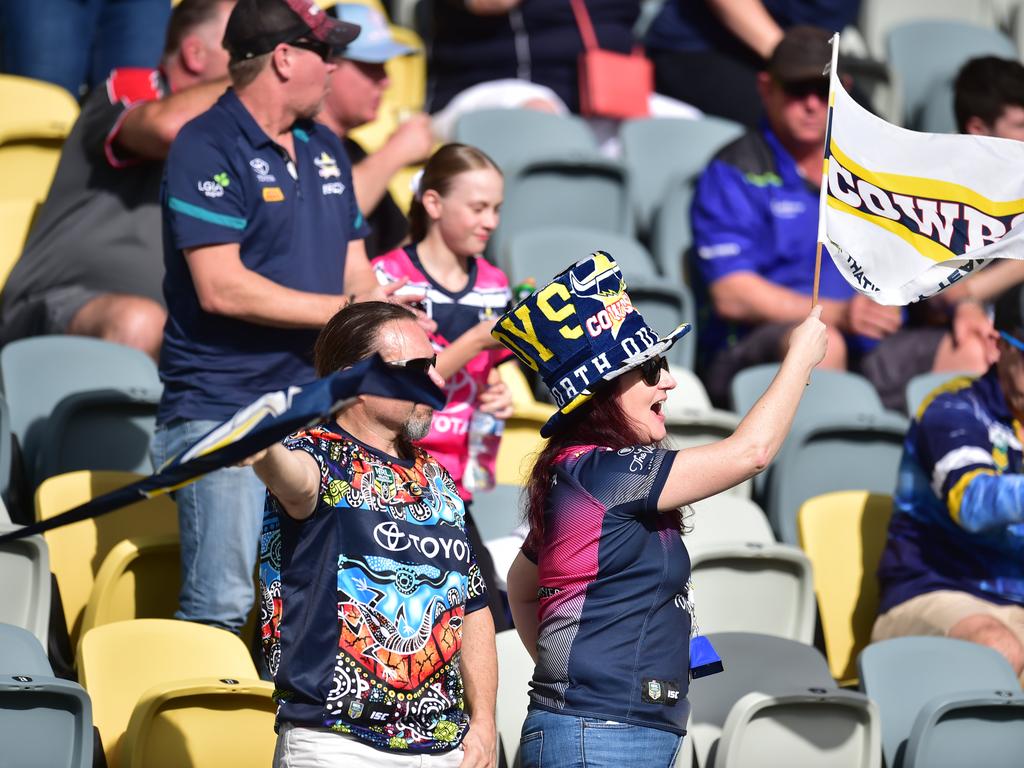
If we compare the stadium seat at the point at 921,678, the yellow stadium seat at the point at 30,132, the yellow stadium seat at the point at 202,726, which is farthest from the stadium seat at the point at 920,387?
the yellow stadium seat at the point at 30,132

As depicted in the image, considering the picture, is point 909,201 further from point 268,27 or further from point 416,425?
point 268,27

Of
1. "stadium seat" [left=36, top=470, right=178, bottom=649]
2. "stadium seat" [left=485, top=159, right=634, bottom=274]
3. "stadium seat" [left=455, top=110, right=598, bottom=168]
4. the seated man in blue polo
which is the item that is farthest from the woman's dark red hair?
"stadium seat" [left=455, top=110, right=598, bottom=168]

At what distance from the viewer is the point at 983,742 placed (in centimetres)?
393

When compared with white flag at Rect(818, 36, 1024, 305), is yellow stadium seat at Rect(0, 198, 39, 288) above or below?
above

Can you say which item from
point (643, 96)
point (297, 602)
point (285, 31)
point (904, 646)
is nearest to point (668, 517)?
point (297, 602)

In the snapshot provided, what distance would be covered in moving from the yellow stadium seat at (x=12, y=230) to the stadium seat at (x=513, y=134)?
186cm

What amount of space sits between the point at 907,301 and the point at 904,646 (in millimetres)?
1219

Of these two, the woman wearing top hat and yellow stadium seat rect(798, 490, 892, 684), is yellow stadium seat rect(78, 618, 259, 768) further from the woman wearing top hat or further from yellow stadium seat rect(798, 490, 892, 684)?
yellow stadium seat rect(798, 490, 892, 684)

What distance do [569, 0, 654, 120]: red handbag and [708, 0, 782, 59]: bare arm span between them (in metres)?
0.46

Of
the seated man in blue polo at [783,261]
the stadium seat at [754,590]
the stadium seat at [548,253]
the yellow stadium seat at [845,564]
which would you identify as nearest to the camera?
the stadium seat at [754,590]

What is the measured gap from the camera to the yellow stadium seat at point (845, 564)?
4.80m

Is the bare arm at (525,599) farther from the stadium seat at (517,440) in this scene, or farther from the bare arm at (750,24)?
the bare arm at (750,24)

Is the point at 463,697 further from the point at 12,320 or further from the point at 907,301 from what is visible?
the point at 12,320

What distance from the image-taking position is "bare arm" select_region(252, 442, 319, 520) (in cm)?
258
